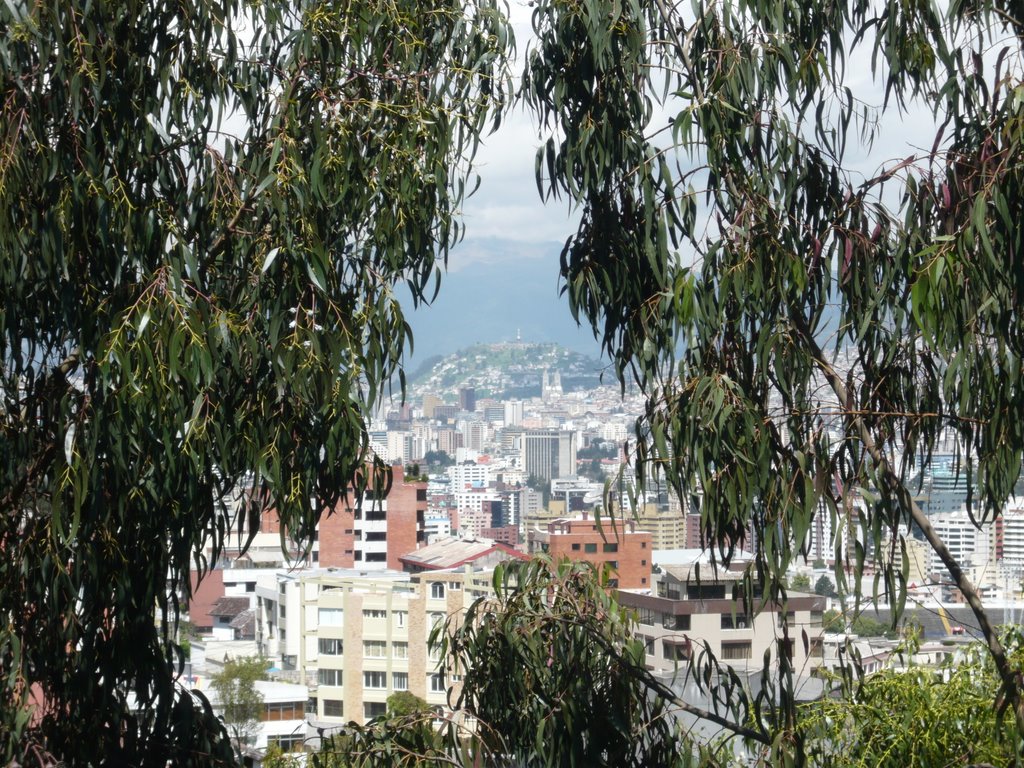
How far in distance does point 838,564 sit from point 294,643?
28579 mm

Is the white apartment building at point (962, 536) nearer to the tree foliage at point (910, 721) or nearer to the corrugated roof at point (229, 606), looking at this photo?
the tree foliage at point (910, 721)

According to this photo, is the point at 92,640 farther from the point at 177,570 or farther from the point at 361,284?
the point at 361,284

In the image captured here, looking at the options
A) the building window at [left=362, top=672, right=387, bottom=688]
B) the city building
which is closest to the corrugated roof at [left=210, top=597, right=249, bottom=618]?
the city building

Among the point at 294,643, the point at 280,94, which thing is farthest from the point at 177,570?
the point at 294,643

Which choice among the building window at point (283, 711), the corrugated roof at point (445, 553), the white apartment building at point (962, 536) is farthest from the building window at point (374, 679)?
the white apartment building at point (962, 536)

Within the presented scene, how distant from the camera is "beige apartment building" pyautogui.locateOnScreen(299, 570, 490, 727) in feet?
77.6

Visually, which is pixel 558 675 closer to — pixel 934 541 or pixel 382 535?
pixel 934 541

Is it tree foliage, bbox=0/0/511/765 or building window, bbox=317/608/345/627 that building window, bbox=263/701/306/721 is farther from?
tree foliage, bbox=0/0/511/765

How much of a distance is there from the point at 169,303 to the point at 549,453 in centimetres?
16416

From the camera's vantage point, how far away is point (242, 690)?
77.7 feet

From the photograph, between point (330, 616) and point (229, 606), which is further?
point (229, 606)

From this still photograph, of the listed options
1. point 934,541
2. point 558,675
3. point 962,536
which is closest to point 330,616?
point 962,536

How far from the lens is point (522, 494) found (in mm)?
119500

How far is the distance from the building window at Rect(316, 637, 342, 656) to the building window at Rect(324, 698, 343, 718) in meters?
0.86
